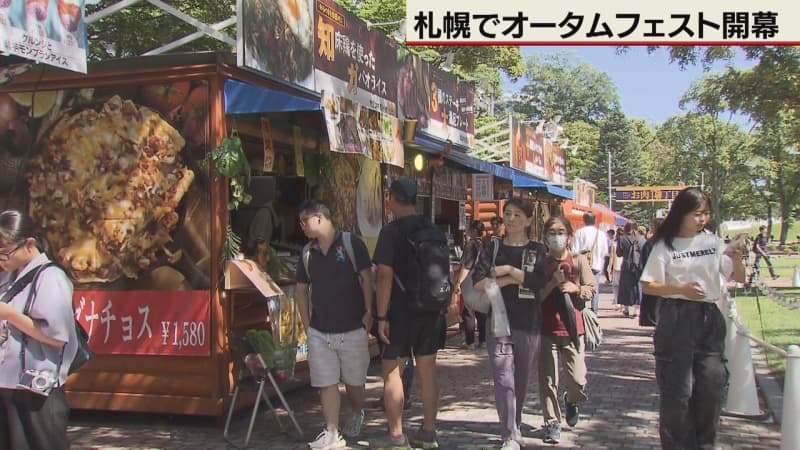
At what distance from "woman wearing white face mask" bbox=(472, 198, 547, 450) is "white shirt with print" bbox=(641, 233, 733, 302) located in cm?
102

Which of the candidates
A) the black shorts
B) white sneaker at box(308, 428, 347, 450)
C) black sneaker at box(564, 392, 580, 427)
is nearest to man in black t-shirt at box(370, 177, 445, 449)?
the black shorts

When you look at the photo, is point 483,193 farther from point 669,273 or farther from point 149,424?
point 669,273

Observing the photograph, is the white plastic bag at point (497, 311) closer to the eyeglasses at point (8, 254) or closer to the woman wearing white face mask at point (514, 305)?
the woman wearing white face mask at point (514, 305)

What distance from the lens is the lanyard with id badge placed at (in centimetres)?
548

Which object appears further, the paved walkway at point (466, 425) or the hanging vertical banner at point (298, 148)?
the hanging vertical banner at point (298, 148)

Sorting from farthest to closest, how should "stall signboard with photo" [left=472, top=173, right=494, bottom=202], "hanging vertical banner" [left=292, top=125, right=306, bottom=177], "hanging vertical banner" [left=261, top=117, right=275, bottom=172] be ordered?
"stall signboard with photo" [left=472, top=173, right=494, bottom=202] → "hanging vertical banner" [left=292, top=125, right=306, bottom=177] → "hanging vertical banner" [left=261, top=117, right=275, bottom=172]

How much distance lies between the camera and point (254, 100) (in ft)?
21.7

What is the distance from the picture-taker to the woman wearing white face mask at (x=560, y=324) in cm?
592

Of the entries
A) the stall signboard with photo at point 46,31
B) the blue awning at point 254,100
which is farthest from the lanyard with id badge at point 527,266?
the stall signboard with photo at point 46,31

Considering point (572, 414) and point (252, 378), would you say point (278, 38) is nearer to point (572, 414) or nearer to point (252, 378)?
point (252, 378)

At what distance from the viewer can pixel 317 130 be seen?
28.5 feet

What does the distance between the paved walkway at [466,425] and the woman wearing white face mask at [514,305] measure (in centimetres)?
50

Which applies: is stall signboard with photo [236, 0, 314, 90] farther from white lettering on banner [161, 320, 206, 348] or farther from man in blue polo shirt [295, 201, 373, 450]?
white lettering on banner [161, 320, 206, 348]

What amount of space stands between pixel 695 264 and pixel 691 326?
1.20ft
